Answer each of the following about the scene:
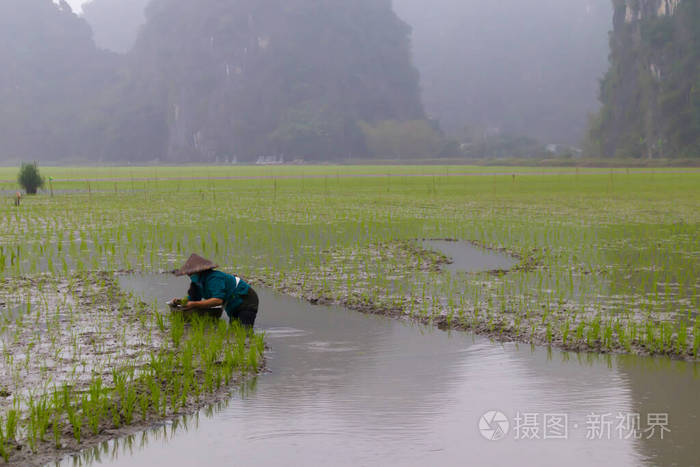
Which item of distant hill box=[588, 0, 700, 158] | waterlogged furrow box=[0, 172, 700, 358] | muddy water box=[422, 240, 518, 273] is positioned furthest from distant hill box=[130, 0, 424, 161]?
muddy water box=[422, 240, 518, 273]

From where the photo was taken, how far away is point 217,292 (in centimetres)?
694

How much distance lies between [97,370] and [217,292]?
4.45ft

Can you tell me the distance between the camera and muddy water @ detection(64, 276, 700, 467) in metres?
4.56

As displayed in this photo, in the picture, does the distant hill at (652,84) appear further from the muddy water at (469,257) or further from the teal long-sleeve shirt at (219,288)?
the teal long-sleeve shirt at (219,288)

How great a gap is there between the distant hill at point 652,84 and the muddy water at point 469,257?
5315cm

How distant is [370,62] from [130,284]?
112762 mm

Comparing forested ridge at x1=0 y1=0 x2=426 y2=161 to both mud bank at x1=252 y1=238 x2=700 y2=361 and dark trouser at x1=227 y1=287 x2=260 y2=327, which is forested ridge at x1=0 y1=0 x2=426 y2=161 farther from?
dark trouser at x1=227 y1=287 x2=260 y2=327

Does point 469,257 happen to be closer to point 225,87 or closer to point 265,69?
point 265,69

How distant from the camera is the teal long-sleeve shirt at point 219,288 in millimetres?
6953

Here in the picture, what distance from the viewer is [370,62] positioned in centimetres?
11925

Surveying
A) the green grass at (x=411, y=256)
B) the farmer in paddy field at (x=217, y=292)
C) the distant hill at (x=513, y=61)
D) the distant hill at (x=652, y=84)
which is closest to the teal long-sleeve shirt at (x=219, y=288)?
the farmer in paddy field at (x=217, y=292)

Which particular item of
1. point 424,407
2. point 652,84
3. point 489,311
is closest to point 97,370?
point 424,407

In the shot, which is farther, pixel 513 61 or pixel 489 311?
pixel 513 61

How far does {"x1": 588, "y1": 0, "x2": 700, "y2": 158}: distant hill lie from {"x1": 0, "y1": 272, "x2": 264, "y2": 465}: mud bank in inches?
2367
